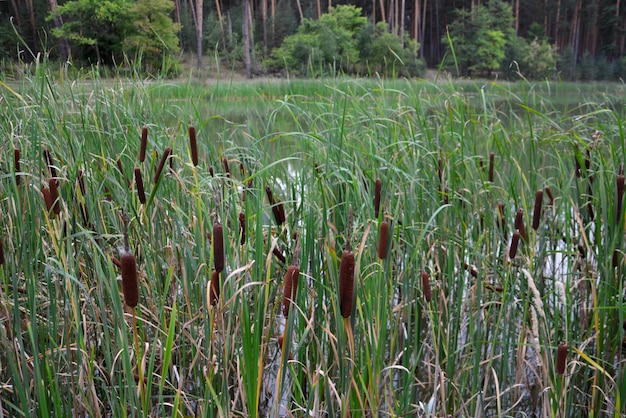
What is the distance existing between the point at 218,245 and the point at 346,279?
185mm

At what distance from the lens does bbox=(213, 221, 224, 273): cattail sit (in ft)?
2.43

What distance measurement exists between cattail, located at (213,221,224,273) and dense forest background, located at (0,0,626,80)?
3166 millimetres

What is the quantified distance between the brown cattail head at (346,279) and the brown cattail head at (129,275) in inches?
9.4

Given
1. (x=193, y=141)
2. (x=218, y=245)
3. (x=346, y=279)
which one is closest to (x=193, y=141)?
(x=193, y=141)

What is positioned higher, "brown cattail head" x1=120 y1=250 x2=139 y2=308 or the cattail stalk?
"brown cattail head" x1=120 y1=250 x2=139 y2=308

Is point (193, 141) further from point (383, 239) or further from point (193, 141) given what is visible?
point (383, 239)

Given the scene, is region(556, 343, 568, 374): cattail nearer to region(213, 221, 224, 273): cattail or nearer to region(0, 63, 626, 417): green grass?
region(0, 63, 626, 417): green grass

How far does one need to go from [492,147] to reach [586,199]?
1068mm

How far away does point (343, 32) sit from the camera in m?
13.4

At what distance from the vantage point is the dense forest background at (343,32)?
18.0 feet

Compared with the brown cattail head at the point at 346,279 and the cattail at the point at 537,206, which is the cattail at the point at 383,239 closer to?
the brown cattail head at the point at 346,279

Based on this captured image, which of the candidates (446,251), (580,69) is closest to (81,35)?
(446,251)

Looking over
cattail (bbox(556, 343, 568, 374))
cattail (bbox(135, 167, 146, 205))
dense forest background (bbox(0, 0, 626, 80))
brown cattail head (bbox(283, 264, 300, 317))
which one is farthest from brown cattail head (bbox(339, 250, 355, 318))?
dense forest background (bbox(0, 0, 626, 80))

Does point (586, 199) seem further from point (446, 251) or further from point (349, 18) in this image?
point (349, 18)
